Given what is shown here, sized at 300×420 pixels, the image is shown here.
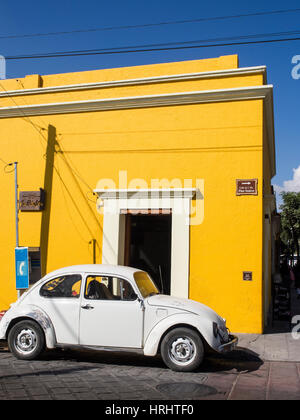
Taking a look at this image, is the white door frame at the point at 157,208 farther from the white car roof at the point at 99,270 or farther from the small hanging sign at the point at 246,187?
the white car roof at the point at 99,270

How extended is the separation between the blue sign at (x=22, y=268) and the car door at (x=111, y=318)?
2.61 metres

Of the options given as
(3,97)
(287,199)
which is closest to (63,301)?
(3,97)

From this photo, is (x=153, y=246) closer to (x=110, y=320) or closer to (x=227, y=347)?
(x=110, y=320)

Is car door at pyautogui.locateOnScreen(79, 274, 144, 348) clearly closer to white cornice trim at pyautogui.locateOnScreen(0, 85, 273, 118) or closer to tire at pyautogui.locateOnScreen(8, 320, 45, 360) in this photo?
tire at pyautogui.locateOnScreen(8, 320, 45, 360)

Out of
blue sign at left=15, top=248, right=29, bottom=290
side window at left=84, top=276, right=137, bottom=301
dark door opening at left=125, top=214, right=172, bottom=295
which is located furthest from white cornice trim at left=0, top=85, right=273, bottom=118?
side window at left=84, top=276, right=137, bottom=301

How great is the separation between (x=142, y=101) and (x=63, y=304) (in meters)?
5.88

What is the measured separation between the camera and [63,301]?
719cm

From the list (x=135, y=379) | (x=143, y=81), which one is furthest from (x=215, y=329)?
(x=143, y=81)

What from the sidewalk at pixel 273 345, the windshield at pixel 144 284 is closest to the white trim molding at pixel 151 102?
the windshield at pixel 144 284

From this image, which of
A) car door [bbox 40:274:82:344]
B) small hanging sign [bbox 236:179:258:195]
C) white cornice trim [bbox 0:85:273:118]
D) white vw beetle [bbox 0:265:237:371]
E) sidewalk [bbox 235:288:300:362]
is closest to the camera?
white vw beetle [bbox 0:265:237:371]

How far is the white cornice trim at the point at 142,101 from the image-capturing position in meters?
10.1

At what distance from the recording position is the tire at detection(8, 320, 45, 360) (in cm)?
711

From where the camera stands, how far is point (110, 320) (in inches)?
271

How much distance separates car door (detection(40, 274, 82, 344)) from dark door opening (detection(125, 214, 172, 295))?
13.9 ft
